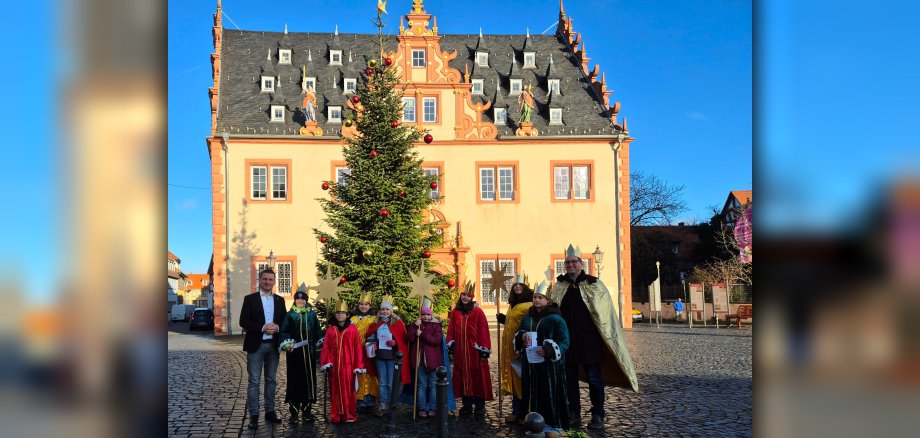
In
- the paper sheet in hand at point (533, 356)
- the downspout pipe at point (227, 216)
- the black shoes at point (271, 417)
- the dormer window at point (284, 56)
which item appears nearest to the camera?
the paper sheet in hand at point (533, 356)

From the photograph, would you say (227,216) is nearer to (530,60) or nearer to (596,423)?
(530,60)

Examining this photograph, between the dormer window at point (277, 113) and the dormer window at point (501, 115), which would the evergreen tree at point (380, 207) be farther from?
the dormer window at point (501, 115)

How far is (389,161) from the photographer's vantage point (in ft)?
62.4

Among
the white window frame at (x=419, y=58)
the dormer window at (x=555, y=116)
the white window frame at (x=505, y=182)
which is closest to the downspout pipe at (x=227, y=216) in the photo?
the white window frame at (x=419, y=58)

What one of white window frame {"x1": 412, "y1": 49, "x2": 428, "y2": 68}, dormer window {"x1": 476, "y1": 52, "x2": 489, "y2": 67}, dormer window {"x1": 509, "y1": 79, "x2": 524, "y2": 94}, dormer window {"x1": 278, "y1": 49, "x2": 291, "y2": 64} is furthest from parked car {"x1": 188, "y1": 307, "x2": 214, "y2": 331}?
dormer window {"x1": 509, "y1": 79, "x2": 524, "y2": 94}

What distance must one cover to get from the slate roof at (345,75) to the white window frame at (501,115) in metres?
0.24

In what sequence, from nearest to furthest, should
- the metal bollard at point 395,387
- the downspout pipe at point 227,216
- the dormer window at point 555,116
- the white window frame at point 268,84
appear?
the metal bollard at point 395,387
the downspout pipe at point 227,216
the dormer window at point 555,116
the white window frame at point 268,84

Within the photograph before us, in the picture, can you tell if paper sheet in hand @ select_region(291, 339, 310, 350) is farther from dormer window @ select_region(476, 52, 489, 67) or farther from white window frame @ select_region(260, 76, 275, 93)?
dormer window @ select_region(476, 52, 489, 67)

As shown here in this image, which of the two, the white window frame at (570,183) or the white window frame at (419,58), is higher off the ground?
the white window frame at (419,58)

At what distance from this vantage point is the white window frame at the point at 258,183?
28.4 m
